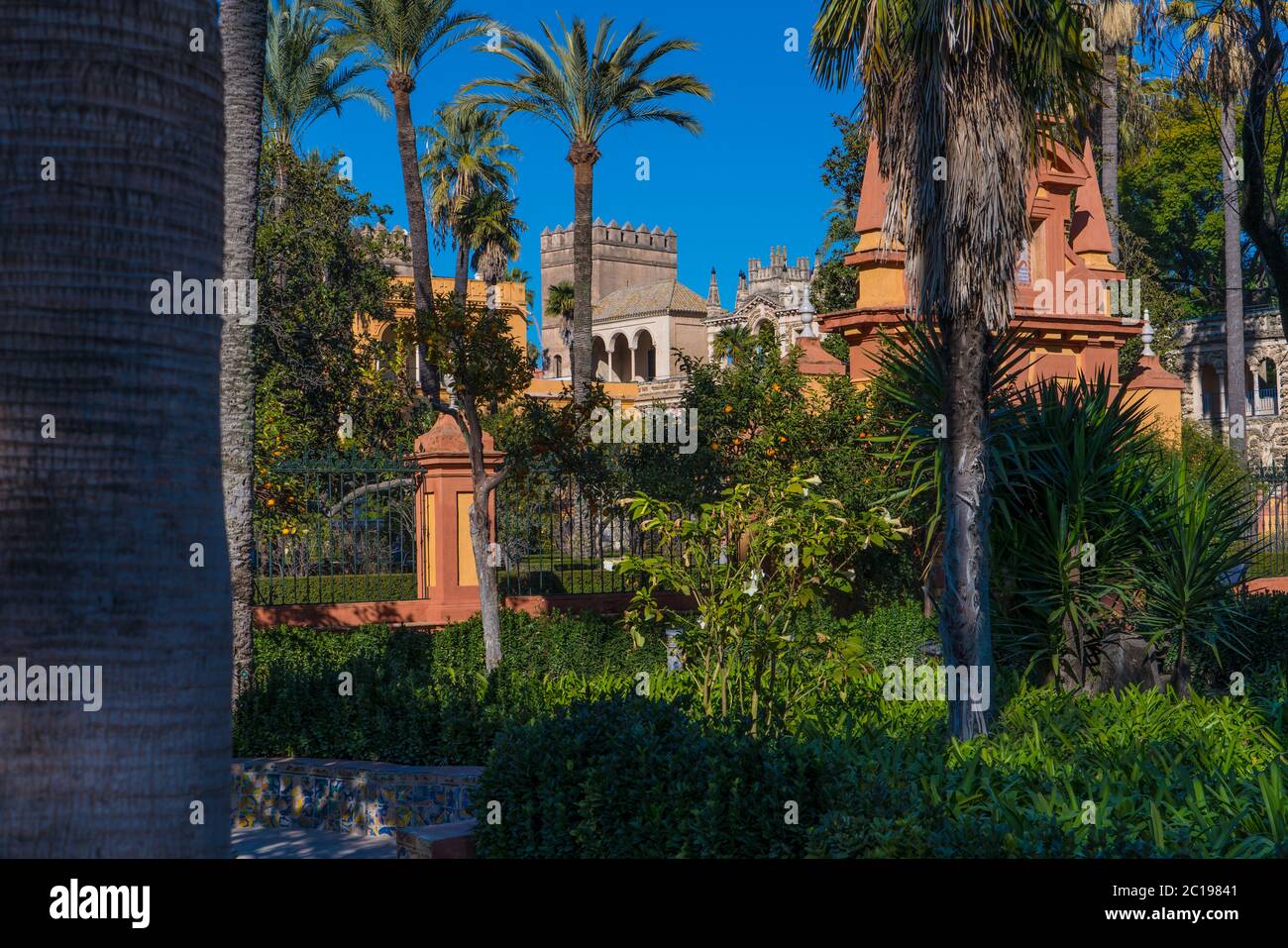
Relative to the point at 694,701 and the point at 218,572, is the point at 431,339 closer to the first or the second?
the point at 694,701

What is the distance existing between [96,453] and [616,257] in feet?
325

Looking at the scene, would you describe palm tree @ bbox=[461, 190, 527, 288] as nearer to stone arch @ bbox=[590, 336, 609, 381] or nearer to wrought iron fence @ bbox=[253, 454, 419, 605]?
wrought iron fence @ bbox=[253, 454, 419, 605]

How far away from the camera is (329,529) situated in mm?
13625

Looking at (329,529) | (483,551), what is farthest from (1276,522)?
(329,529)

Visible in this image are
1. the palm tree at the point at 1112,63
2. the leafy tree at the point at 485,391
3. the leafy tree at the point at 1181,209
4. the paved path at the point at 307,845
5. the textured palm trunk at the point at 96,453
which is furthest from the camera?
the leafy tree at the point at 1181,209

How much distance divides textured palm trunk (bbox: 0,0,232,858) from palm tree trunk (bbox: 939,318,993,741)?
19.4 ft

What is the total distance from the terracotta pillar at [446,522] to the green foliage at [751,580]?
4.72 metres

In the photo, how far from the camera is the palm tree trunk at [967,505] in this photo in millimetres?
8445

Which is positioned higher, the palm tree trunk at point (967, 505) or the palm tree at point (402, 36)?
the palm tree at point (402, 36)

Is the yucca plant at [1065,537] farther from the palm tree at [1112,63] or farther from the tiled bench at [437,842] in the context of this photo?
the palm tree at [1112,63]

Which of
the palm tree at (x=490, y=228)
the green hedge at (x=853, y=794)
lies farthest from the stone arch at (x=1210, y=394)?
the green hedge at (x=853, y=794)

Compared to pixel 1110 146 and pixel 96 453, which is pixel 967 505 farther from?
pixel 1110 146

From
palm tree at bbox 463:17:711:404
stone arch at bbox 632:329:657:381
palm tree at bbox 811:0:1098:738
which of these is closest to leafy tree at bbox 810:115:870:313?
palm tree at bbox 463:17:711:404

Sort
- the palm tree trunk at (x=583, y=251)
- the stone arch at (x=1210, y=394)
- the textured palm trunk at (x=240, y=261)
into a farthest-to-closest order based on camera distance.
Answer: the stone arch at (x=1210, y=394) < the palm tree trunk at (x=583, y=251) < the textured palm trunk at (x=240, y=261)
